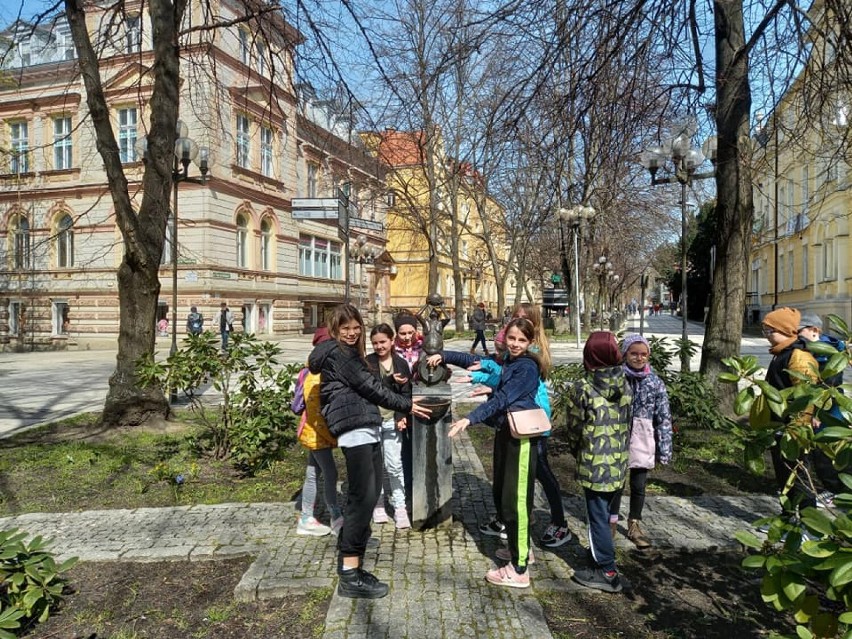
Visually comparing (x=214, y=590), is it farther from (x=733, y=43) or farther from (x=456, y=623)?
(x=733, y=43)

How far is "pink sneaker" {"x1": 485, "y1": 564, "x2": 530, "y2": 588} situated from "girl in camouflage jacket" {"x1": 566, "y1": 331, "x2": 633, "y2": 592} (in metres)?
0.36

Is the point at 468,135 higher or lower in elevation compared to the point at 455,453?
higher

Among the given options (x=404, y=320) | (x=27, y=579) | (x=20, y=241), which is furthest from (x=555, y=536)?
(x=20, y=241)

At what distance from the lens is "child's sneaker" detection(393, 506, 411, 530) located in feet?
14.8

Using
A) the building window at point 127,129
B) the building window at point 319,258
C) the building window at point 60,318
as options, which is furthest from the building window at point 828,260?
the building window at point 60,318

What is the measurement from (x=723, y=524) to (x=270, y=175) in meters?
28.5

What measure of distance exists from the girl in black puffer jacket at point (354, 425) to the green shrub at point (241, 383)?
252cm

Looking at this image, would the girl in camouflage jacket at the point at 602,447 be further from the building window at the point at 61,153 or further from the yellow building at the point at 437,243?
the building window at the point at 61,153

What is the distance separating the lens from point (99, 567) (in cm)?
391

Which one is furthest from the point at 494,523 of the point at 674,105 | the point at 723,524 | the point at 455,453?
the point at 674,105

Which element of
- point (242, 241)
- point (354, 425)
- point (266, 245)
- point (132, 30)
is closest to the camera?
point (354, 425)

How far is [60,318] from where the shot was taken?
2783cm

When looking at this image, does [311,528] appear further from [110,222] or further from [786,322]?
[110,222]

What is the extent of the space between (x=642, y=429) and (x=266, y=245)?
2801 cm
